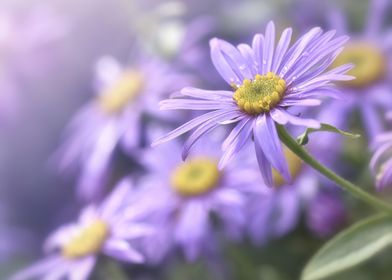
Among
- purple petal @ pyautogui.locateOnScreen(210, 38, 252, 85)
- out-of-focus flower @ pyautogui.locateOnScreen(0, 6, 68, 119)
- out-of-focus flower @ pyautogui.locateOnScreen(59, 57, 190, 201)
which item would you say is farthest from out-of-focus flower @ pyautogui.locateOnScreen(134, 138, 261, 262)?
out-of-focus flower @ pyautogui.locateOnScreen(0, 6, 68, 119)

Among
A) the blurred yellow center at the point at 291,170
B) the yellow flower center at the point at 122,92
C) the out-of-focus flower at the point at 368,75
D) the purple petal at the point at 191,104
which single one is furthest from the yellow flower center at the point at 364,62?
the purple petal at the point at 191,104

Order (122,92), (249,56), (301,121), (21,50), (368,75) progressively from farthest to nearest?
(21,50)
(122,92)
(368,75)
(249,56)
(301,121)

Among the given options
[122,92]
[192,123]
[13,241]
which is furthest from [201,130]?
[13,241]

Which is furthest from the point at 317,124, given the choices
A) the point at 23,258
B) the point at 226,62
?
the point at 23,258

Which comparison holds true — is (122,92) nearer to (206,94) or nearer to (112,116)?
(112,116)

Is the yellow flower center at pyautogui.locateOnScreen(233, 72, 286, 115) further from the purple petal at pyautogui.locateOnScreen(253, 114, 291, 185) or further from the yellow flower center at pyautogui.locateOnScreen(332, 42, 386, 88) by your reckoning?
the yellow flower center at pyautogui.locateOnScreen(332, 42, 386, 88)
